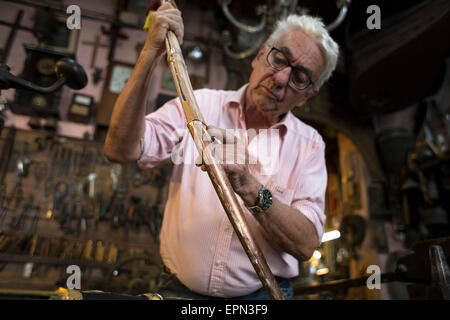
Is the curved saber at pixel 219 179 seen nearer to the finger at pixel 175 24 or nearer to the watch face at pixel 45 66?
the finger at pixel 175 24

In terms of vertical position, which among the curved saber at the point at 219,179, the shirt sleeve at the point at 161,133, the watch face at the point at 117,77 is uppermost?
the watch face at the point at 117,77

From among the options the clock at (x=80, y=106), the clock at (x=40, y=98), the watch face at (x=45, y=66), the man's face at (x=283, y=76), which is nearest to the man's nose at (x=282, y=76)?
the man's face at (x=283, y=76)

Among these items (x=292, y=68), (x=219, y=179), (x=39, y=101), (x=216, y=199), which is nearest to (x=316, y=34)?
(x=292, y=68)

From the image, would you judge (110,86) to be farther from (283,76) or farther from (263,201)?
(263,201)

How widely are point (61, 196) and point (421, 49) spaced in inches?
133

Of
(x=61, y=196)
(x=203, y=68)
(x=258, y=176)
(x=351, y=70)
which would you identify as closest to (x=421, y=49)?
(x=351, y=70)

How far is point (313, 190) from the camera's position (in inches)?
42.8

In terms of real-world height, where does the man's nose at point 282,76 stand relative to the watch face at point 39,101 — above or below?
below

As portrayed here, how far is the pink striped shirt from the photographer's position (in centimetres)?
102

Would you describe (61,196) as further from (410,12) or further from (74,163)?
(410,12)

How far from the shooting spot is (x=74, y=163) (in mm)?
3039

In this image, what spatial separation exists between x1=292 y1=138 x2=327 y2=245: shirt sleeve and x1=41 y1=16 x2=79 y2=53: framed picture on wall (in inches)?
111

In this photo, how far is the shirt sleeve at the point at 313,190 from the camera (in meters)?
1.02

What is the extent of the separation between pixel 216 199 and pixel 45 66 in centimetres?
207
